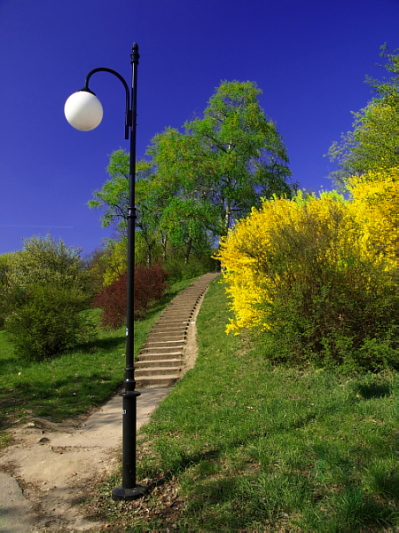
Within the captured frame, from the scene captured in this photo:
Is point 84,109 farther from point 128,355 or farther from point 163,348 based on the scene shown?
point 163,348

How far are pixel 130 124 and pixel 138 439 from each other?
4298mm

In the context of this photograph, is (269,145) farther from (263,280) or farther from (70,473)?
(70,473)

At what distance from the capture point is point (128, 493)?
11.9 ft

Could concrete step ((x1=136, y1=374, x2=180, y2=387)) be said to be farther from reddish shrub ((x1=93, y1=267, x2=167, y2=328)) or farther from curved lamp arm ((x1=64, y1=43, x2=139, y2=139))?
reddish shrub ((x1=93, y1=267, x2=167, y2=328))

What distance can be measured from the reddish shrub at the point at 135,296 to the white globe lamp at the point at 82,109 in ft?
48.2

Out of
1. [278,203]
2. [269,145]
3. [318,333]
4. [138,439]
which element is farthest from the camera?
[269,145]

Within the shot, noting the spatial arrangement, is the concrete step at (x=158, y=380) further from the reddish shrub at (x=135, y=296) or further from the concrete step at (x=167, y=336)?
the reddish shrub at (x=135, y=296)

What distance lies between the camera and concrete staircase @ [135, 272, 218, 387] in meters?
10.0

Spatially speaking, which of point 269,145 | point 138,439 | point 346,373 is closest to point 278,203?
point 346,373

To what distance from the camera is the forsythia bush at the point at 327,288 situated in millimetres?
6293

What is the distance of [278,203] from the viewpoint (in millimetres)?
9594

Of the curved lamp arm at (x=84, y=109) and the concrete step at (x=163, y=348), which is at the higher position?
the curved lamp arm at (x=84, y=109)

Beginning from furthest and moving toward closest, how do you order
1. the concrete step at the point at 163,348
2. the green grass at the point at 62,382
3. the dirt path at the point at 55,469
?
1. the concrete step at the point at 163,348
2. the green grass at the point at 62,382
3. the dirt path at the point at 55,469

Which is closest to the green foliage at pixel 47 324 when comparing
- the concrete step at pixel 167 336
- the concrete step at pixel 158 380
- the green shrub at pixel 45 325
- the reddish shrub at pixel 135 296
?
the green shrub at pixel 45 325
